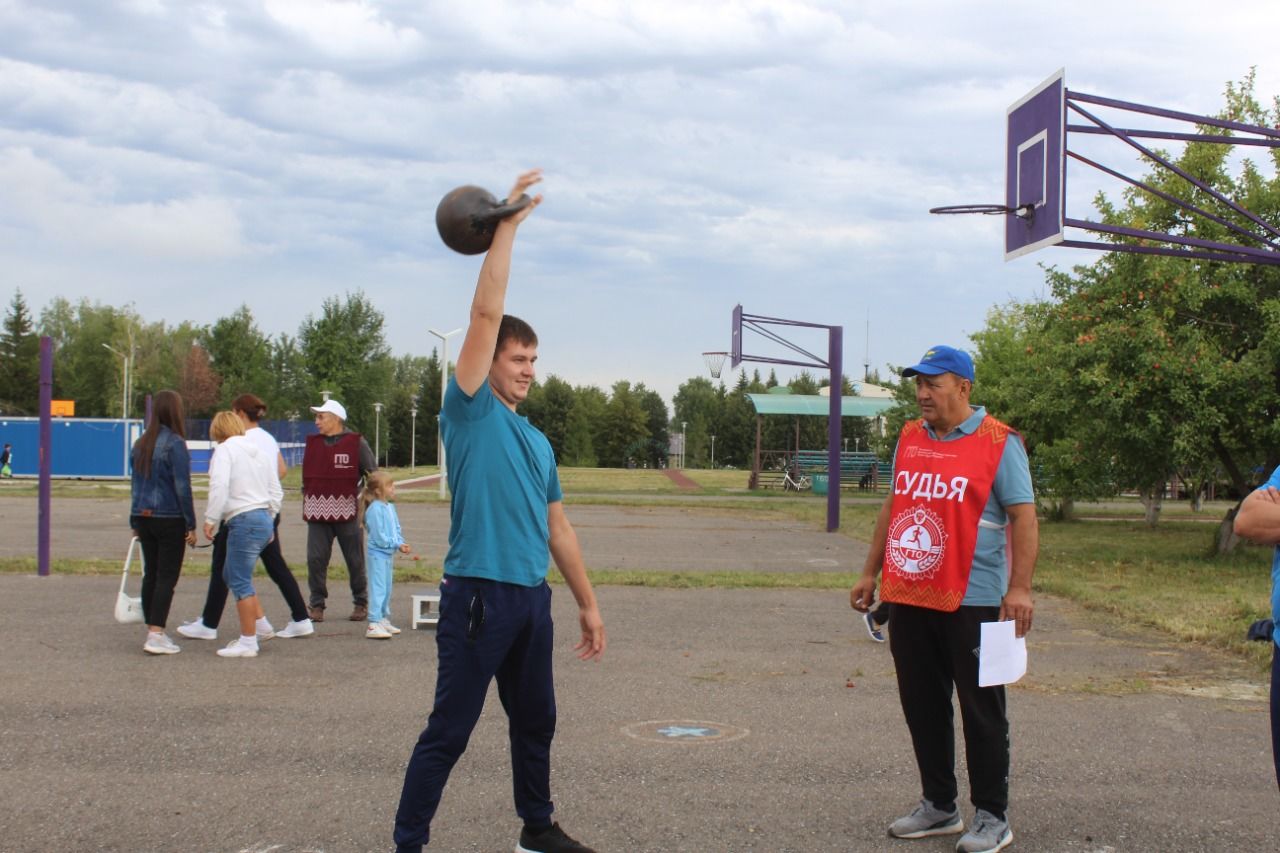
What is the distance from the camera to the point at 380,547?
371 inches

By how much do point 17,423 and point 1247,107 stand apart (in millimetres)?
45222

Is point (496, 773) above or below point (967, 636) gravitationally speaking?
below

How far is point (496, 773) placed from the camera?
5426 mm

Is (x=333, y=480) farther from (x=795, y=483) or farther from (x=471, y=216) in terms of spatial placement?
(x=795, y=483)

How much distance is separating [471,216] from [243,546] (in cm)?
526

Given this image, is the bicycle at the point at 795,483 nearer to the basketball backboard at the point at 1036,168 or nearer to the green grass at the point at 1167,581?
the green grass at the point at 1167,581

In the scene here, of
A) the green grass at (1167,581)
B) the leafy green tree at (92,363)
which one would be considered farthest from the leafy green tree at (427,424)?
the green grass at (1167,581)

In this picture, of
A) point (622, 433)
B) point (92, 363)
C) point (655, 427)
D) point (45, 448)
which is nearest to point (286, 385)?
point (92, 363)

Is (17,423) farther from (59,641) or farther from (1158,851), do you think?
(1158,851)

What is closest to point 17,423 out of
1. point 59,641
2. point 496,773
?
point 59,641

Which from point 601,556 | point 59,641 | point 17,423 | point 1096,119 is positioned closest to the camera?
point 59,641

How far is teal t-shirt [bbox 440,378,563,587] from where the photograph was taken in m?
3.97

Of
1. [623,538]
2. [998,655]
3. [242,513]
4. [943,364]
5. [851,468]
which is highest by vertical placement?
[943,364]

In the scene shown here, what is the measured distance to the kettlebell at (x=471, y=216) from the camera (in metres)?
3.88
